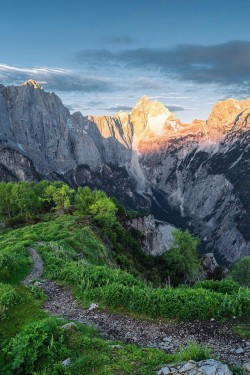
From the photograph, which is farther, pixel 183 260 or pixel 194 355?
pixel 183 260

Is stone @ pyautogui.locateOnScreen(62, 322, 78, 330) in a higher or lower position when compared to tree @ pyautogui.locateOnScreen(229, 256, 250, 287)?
higher

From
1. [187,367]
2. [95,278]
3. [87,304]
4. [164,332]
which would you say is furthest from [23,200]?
[187,367]

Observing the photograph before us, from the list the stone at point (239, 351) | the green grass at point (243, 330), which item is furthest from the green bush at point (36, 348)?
the green grass at point (243, 330)

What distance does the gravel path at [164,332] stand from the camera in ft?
46.5

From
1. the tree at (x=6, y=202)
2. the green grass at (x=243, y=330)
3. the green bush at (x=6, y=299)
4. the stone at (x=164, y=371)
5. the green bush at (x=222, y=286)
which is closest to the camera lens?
the stone at (x=164, y=371)

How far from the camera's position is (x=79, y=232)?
5153 centimetres

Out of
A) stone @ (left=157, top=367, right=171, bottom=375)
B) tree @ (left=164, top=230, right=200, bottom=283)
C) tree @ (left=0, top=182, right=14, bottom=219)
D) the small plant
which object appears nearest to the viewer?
stone @ (left=157, top=367, right=171, bottom=375)

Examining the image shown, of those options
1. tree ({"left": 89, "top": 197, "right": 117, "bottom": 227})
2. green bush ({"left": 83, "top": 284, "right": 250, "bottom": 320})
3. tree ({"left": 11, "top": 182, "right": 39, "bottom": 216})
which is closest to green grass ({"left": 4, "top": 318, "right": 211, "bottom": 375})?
green bush ({"left": 83, "top": 284, "right": 250, "bottom": 320})

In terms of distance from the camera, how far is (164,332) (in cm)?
1612

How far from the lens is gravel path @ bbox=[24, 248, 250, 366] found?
46.5 ft

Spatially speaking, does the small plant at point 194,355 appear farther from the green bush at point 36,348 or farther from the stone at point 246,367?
the green bush at point 36,348

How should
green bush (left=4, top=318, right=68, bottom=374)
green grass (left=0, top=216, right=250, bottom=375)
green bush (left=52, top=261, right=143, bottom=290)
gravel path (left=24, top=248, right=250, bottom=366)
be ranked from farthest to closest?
green bush (left=52, top=261, right=143, bottom=290)
gravel path (left=24, top=248, right=250, bottom=366)
green bush (left=4, top=318, right=68, bottom=374)
green grass (left=0, top=216, right=250, bottom=375)

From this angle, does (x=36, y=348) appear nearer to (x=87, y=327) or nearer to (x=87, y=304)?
(x=87, y=327)

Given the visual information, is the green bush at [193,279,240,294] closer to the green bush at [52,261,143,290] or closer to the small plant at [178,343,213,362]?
the green bush at [52,261,143,290]
